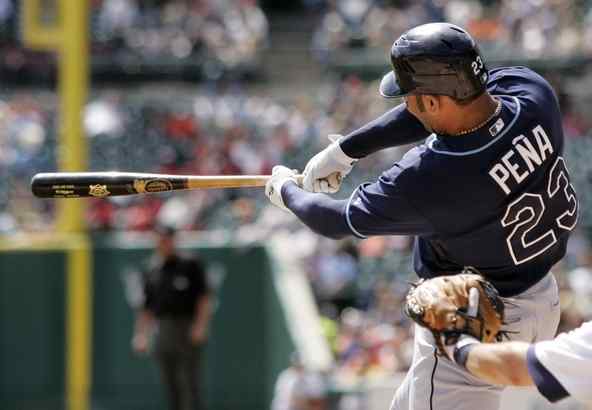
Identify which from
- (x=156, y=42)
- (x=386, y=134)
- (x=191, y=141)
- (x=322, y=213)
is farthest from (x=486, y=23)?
(x=322, y=213)

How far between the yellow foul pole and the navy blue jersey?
6.06m

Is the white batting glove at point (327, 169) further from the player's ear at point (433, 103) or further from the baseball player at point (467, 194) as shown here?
the player's ear at point (433, 103)

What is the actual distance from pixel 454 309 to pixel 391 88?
0.79 meters

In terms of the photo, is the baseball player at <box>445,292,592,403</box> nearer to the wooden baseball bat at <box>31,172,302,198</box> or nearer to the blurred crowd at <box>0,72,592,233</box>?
the wooden baseball bat at <box>31,172,302,198</box>

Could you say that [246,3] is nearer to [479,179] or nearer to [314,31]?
[314,31]

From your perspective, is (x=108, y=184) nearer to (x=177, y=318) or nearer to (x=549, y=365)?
(x=549, y=365)

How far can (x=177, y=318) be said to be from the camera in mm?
9188

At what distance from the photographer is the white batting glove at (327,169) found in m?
4.29

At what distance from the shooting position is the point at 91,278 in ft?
33.6

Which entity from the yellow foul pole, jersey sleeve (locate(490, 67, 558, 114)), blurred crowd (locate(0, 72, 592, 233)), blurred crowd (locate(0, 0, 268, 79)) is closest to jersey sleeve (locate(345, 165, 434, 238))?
jersey sleeve (locate(490, 67, 558, 114))

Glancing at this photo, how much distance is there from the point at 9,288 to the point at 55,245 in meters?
0.50

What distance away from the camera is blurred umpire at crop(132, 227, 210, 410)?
9.09 metres

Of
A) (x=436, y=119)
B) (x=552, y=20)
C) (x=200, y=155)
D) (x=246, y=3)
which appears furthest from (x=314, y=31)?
(x=436, y=119)

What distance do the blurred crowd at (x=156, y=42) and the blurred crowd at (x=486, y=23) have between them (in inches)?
47.8
